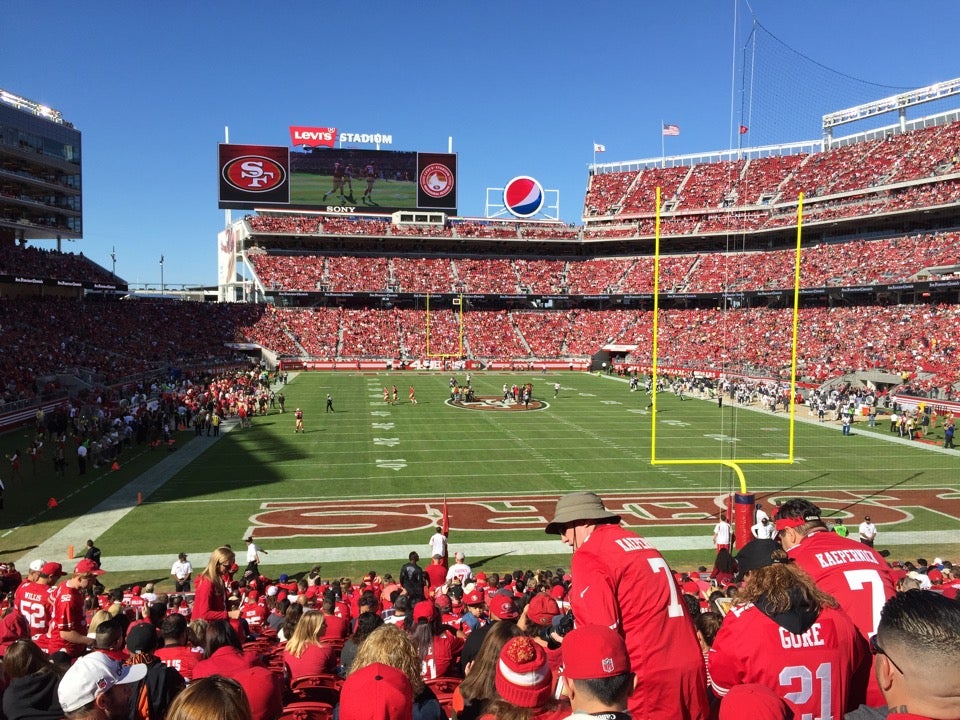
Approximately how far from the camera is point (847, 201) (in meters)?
56.1

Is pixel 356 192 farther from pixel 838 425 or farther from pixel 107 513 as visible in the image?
pixel 107 513

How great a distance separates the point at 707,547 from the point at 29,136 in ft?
170

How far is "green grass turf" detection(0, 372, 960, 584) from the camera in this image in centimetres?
1535

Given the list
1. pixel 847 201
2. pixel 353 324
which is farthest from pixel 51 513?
pixel 847 201

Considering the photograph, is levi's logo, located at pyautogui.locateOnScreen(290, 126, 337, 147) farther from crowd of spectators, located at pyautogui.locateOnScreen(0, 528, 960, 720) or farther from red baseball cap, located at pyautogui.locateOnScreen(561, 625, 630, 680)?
red baseball cap, located at pyautogui.locateOnScreen(561, 625, 630, 680)

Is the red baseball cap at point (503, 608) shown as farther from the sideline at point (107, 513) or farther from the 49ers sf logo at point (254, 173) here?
the 49ers sf logo at point (254, 173)

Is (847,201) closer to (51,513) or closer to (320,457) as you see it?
(320,457)

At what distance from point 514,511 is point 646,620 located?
14.8 meters

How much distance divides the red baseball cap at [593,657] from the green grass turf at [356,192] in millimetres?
70170

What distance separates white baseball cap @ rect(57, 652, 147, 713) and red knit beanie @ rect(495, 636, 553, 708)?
6.16 feet

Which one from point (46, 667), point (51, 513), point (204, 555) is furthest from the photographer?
point (51, 513)

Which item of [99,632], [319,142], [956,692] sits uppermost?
[319,142]

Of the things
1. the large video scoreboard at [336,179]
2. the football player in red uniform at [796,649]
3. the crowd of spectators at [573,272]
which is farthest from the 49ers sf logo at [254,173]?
the football player in red uniform at [796,649]

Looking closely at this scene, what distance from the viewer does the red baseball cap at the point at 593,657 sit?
89.0 inches
